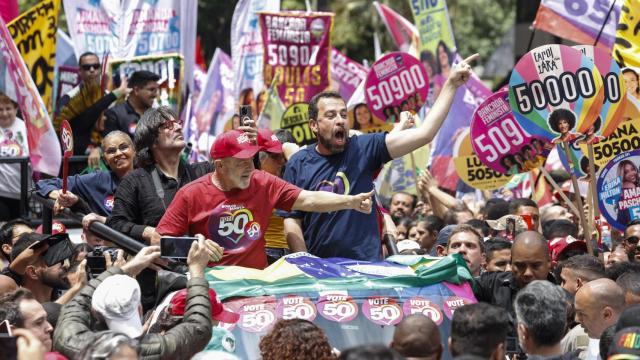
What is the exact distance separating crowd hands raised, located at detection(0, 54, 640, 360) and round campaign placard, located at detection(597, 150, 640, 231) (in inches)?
11.1

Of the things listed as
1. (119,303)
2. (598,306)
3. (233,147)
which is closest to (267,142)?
(233,147)

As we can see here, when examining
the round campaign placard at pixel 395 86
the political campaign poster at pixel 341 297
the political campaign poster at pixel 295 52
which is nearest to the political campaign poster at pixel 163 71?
the round campaign placard at pixel 395 86

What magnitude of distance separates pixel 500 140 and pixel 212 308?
475 cm

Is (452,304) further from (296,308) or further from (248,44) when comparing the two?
(248,44)

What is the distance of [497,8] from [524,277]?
110 feet

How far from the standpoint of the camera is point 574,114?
31.1 feet

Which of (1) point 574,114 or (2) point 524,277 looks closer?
(2) point 524,277

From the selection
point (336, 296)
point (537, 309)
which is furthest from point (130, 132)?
point (537, 309)

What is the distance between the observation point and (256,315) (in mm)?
6289

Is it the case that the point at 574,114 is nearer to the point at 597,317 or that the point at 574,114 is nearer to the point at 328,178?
the point at 328,178

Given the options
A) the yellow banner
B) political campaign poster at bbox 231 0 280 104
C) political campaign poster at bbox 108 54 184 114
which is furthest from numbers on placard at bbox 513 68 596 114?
political campaign poster at bbox 231 0 280 104

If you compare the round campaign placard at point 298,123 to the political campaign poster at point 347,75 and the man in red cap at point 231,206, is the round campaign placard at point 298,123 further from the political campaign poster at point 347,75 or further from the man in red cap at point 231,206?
the man in red cap at point 231,206

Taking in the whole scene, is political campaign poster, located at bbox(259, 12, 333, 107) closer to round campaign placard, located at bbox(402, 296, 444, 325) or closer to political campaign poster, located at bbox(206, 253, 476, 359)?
political campaign poster, located at bbox(206, 253, 476, 359)

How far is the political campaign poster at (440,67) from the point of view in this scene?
15.0 metres
